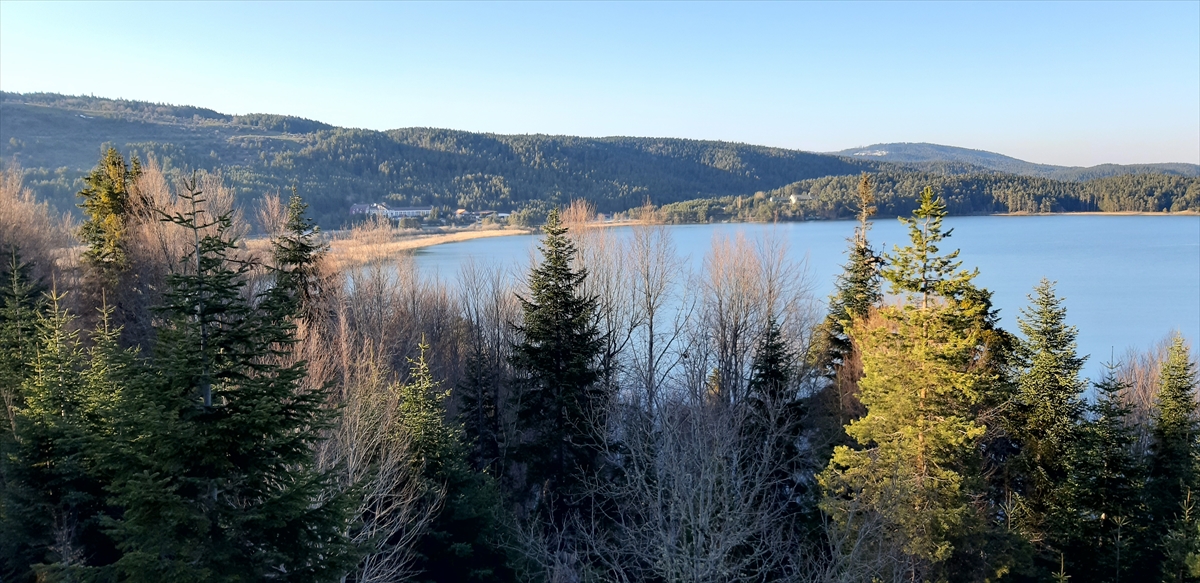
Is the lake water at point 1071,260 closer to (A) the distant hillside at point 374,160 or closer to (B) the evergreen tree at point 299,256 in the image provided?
(B) the evergreen tree at point 299,256

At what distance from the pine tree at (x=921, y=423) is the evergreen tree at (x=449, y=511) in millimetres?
6636

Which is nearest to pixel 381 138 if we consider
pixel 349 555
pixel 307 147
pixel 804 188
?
pixel 307 147

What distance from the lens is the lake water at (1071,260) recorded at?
38.9 m

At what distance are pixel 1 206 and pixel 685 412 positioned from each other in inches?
1123

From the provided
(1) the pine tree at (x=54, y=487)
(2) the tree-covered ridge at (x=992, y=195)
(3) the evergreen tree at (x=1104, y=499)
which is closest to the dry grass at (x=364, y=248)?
(1) the pine tree at (x=54, y=487)

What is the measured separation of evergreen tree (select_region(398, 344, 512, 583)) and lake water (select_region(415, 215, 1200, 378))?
15799 mm

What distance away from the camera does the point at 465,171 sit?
316 feet

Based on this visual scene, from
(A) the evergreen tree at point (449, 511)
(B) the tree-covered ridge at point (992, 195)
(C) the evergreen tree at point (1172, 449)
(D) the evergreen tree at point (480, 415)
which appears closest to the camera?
(A) the evergreen tree at point (449, 511)

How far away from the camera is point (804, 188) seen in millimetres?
94562

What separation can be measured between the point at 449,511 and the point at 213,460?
26.8 feet

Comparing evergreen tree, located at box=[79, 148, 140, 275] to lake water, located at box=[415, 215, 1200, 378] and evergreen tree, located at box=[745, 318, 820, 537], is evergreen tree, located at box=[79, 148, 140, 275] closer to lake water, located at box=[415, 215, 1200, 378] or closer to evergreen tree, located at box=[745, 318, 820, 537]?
lake water, located at box=[415, 215, 1200, 378]

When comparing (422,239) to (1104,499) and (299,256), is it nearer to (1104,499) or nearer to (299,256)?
(299,256)

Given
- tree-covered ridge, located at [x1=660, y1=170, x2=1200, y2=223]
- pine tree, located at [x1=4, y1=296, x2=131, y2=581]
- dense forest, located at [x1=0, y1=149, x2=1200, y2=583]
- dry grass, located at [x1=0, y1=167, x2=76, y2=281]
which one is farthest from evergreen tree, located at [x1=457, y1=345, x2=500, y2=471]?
A: tree-covered ridge, located at [x1=660, y1=170, x2=1200, y2=223]

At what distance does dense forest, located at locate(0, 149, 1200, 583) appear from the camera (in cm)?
635
